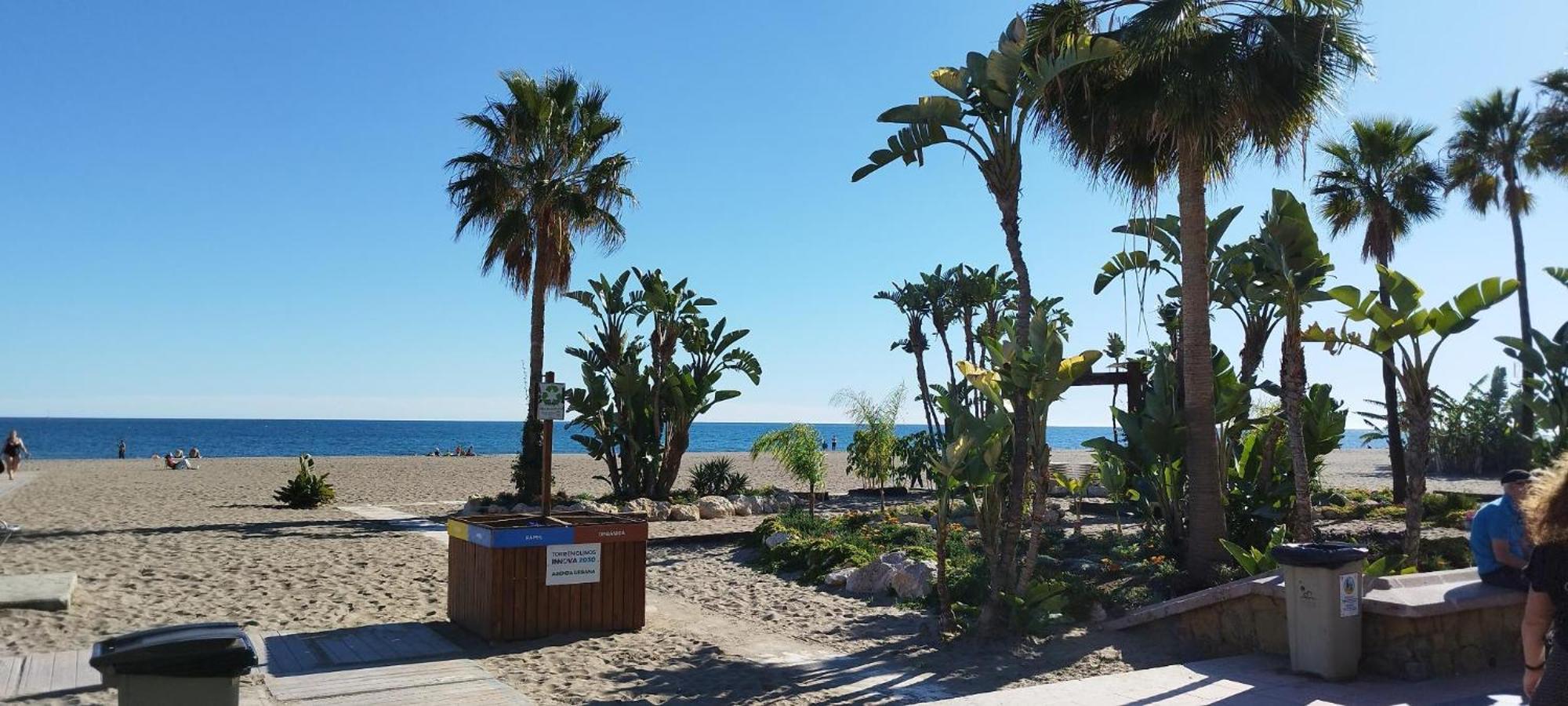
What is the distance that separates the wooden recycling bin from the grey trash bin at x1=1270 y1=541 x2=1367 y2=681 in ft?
16.2

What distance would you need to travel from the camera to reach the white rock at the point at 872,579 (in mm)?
10734

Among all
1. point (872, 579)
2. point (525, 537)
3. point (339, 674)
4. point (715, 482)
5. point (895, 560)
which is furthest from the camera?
point (715, 482)

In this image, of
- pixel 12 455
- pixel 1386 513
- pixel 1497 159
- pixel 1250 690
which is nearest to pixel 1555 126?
pixel 1497 159

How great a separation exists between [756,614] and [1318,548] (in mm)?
5081

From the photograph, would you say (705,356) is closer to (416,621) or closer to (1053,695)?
(416,621)

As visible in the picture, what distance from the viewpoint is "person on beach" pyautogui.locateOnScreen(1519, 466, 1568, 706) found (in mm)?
3936

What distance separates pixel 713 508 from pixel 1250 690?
14.2m

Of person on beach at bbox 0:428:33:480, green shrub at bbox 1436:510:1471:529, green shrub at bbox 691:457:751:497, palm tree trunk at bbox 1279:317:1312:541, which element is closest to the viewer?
palm tree trunk at bbox 1279:317:1312:541

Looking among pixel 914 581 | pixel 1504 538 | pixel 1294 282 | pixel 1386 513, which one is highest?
pixel 1294 282

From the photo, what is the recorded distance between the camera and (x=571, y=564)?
8.47m

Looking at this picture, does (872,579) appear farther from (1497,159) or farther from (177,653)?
(1497,159)

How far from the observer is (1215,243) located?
12.4 m

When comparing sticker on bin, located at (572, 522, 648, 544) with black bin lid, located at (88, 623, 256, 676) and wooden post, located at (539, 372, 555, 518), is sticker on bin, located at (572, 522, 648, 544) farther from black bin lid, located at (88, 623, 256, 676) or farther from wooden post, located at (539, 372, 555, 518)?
black bin lid, located at (88, 623, 256, 676)

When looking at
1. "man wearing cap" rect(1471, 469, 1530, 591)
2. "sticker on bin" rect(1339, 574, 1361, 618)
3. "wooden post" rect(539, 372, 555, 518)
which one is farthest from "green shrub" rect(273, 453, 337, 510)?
"man wearing cap" rect(1471, 469, 1530, 591)
